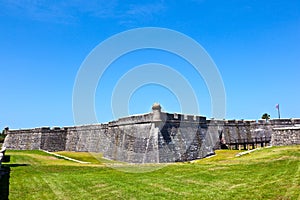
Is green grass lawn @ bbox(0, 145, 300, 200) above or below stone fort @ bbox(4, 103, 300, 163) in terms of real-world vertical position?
below

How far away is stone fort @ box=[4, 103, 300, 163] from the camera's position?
19.3 metres

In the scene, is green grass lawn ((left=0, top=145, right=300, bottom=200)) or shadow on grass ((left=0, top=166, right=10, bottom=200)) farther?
shadow on grass ((left=0, top=166, right=10, bottom=200))

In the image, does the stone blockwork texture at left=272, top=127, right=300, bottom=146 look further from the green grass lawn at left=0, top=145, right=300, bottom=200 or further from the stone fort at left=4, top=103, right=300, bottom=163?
the green grass lawn at left=0, top=145, right=300, bottom=200

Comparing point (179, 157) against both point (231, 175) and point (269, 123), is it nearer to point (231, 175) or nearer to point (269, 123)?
point (231, 175)

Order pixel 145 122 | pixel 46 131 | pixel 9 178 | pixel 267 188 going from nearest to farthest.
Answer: pixel 267 188 → pixel 9 178 → pixel 145 122 → pixel 46 131

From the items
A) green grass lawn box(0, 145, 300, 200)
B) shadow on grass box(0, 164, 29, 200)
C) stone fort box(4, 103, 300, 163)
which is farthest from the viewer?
stone fort box(4, 103, 300, 163)

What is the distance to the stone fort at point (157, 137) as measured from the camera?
19297 millimetres

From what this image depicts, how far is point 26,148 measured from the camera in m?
34.1

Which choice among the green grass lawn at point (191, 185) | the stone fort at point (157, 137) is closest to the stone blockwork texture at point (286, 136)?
the stone fort at point (157, 137)

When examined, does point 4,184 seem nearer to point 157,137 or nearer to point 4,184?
Result: point 4,184

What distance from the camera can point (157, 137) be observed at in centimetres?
1916

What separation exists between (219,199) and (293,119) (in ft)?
87.8

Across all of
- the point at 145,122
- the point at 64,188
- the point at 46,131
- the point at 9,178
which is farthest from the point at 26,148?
the point at 64,188

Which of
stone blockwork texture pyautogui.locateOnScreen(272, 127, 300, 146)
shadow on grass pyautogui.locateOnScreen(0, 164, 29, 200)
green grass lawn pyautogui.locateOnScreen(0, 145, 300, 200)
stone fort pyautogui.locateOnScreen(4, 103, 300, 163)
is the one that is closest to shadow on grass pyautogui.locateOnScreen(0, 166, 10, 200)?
shadow on grass pyautogui.locateOnScreen(0, 164, 29, 200)
